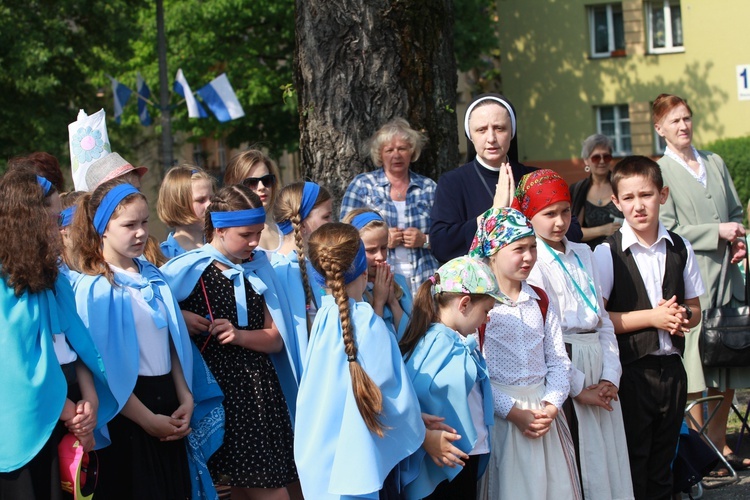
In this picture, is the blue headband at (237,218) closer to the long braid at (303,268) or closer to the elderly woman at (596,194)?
the long braid at (303,268)

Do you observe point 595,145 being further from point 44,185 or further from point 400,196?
point 44,185

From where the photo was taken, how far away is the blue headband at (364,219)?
5.04 m

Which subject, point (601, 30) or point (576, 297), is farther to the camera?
point (601, 30)

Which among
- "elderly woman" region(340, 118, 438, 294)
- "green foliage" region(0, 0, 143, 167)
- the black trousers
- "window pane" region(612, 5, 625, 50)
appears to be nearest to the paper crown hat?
"elderly woman" region(340, 118, 438, 294)

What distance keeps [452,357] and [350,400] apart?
55cm

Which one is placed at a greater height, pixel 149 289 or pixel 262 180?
pixel 262 180

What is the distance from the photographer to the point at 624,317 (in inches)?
213

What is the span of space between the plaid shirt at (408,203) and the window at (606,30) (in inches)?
975

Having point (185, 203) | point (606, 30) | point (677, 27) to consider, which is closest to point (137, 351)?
point (185, 203)

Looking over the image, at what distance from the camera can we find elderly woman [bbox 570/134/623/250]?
27.6 feet

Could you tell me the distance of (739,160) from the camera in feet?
84.0

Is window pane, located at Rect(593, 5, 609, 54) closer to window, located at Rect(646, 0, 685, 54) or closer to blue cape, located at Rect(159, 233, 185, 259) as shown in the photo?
window, located at Rect(646, 0, 685, 54)

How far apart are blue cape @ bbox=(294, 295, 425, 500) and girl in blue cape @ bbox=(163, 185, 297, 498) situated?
35 cm

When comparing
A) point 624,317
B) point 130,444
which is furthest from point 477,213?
point 130,444
